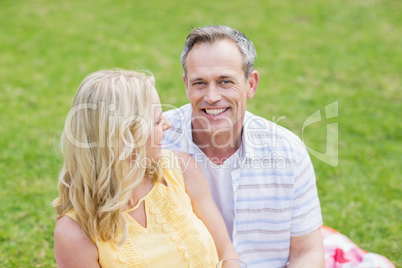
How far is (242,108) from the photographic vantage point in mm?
3154

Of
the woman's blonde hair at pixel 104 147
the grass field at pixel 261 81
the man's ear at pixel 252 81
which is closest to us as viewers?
the woman's blonde hair at pixel 104 147

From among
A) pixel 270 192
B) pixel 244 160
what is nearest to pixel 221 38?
pixel 244 160

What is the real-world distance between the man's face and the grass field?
1020 mm

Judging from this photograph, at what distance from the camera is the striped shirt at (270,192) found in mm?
3129

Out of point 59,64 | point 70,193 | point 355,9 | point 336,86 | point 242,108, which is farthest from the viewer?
point 355,9

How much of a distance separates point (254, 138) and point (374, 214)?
87.2 inches

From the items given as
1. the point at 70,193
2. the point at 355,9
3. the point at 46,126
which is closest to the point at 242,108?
the point at 70,193

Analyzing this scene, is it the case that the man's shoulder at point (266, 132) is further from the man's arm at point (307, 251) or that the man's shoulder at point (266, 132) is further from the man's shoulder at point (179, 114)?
the man's arm at point (307, 251)

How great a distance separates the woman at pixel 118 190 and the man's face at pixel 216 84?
0.60 m

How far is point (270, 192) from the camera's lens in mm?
3143

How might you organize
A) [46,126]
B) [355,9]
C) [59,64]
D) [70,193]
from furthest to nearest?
[355,9]
[59,64]
[46,126]
[70,193]

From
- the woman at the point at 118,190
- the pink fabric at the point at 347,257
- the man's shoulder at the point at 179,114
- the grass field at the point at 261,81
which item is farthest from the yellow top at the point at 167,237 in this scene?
the pink fabric at the point at 347,257

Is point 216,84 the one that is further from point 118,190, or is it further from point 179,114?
point 118,190

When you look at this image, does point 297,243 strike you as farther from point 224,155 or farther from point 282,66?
point 282,66
